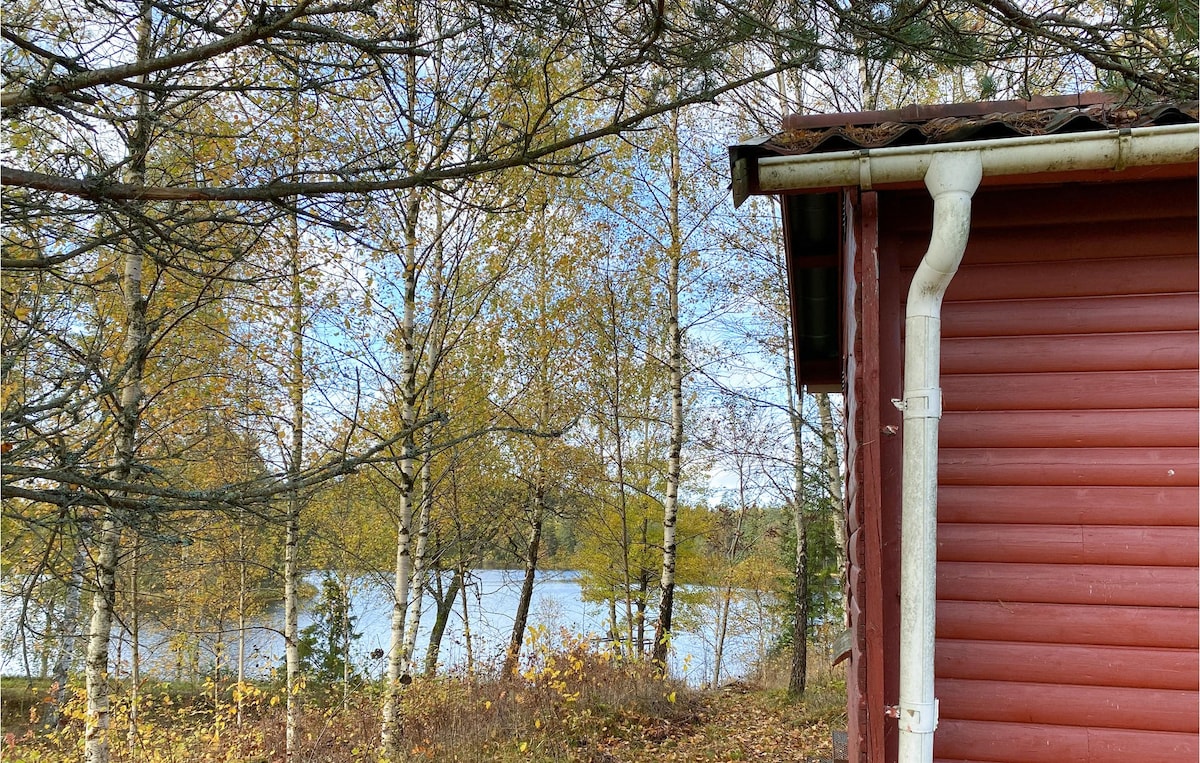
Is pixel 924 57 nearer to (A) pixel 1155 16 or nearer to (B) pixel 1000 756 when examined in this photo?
(A) pixel 1155 16

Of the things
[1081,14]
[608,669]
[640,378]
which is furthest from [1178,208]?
[640,378]

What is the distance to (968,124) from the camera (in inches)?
85.8

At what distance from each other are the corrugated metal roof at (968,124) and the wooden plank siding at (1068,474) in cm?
26

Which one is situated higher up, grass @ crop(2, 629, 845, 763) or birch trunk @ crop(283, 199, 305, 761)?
birch trunk @ crop(283, 199, 305, 761)

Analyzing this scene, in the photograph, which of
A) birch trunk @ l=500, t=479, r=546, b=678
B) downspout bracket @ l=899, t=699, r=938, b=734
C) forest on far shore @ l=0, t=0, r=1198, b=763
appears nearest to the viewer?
downspout bracket @ l=899, t=699, r=938, b=734

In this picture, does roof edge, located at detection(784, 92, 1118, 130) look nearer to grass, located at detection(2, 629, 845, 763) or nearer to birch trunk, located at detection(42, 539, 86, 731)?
birch trunk, located at detection(42, 539, 86, 731)

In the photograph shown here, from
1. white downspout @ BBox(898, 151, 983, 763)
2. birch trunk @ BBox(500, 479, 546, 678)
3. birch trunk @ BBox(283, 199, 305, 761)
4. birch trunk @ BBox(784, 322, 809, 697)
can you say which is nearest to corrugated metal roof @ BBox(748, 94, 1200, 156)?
white downspout @ BBox(898, 151, 983, 763)

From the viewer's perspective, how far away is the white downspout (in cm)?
206

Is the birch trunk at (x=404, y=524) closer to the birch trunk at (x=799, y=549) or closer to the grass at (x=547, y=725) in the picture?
the grass at (x=547, y=725)

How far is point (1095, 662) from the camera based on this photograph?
2236 millimetres

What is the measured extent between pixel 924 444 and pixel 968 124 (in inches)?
40.1

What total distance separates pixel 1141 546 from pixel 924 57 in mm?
2469

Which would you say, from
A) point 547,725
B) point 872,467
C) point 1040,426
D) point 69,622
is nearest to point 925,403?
point 872,467

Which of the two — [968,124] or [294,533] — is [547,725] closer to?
[294,533]
